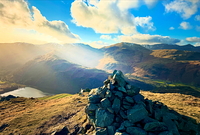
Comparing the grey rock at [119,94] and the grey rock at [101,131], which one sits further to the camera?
the grey rock at [119,94]

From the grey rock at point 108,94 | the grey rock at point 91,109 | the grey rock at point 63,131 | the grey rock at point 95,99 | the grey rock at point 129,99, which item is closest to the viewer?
the grey rock at point 129,99

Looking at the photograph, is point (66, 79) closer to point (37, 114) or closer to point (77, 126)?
point (37, 114)

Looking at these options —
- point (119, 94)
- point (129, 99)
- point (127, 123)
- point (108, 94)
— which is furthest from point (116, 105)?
point (127, 123)

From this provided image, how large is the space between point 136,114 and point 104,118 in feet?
17.5

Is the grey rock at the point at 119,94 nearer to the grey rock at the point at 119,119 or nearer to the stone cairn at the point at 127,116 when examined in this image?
the stone cairn at the point at 127,116

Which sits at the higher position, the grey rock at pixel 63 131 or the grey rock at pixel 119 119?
the grey rock at pixel 119 119

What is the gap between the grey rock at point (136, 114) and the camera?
1784cm

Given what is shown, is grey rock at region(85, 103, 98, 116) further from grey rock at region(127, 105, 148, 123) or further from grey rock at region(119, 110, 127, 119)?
grey rock at region(127, 105, 148, 123)

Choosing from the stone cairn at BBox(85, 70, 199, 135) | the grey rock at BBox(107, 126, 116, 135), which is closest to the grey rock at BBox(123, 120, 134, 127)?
the stone cairn at BBox(85, 70, 199, 135)

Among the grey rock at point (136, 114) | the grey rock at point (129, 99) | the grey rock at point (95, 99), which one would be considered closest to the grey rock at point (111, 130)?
the grey rock at point (136, 114)

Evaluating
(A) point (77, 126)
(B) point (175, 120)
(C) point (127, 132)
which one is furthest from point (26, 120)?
(B) point (175, 120)

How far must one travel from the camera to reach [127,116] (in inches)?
724

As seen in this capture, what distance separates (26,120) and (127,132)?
27.0 meters

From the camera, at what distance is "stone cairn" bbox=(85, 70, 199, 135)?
1658cm
